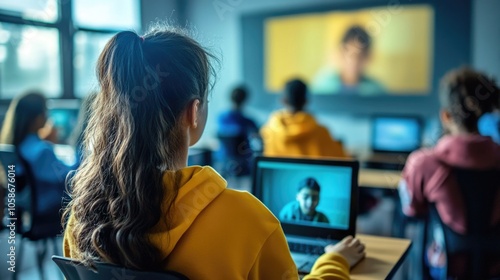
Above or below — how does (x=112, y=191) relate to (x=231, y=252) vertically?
above

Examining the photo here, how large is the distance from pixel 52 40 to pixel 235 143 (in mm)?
2544

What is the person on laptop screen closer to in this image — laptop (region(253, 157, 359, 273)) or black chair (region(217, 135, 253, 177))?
laptop (region(253, 157, 359, 273))

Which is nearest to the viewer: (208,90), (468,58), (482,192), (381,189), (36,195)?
(208,90)

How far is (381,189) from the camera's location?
2.84m

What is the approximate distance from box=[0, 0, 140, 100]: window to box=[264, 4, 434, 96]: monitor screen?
1876 mm

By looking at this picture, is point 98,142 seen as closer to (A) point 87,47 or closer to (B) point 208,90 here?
(B) point 208,90

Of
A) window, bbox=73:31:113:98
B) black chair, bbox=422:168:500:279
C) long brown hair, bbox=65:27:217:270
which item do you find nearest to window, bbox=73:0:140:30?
window, bbox=73:31:113:98

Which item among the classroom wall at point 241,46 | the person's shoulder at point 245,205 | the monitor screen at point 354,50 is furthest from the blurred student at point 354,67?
the person's shoulder at point 245,205

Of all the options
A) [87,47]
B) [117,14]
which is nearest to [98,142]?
[87,47]

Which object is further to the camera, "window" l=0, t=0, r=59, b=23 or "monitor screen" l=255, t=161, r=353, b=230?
"window" l=0, t=0, r=59, b=23

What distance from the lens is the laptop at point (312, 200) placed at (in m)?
1.52

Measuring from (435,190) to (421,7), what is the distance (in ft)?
12.5

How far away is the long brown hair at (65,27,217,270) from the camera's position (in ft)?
2.99

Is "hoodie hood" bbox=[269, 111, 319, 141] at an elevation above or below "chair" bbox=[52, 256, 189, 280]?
above
